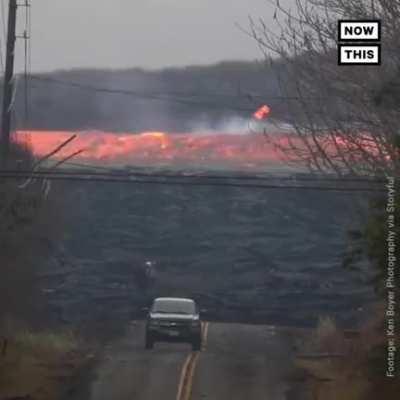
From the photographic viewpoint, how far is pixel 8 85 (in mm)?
39656

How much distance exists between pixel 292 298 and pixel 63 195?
14.8 m

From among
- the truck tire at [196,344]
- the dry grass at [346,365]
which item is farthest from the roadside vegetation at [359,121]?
the truck tire at [196,344]

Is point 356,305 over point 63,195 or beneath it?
beneath

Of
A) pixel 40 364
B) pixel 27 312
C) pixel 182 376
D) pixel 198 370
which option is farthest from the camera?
pixel 27 312

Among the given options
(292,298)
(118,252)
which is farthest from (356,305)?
(118,252)

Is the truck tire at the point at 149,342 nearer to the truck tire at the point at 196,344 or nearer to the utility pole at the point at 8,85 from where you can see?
the truck tire at the point at 196,344

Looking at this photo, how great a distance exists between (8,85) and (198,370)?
10.1m

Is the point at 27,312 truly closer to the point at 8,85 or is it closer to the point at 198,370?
the point at 198,370

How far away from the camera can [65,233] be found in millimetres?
74438

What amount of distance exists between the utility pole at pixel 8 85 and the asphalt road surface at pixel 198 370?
704 centimetres

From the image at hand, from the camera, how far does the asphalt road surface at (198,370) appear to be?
34.9m

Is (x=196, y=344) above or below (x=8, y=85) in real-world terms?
below

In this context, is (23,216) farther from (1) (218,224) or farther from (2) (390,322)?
(1) (218,224)

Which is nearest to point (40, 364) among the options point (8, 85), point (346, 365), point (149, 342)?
point (149, 342)
